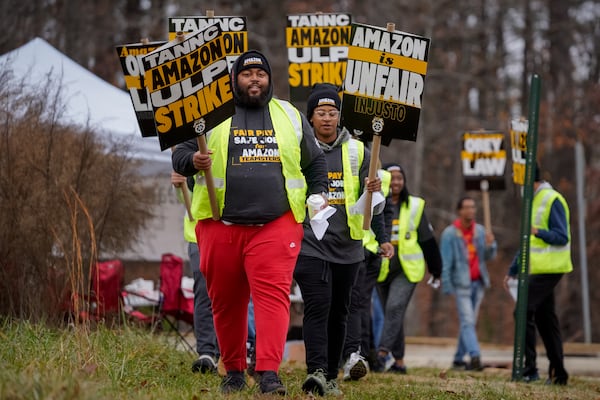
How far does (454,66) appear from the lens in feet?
106

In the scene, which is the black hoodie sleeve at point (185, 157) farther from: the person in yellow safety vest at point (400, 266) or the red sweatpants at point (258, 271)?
the person in yellow safety vest at point (400, 266)

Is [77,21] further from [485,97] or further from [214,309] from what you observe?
[214,309]

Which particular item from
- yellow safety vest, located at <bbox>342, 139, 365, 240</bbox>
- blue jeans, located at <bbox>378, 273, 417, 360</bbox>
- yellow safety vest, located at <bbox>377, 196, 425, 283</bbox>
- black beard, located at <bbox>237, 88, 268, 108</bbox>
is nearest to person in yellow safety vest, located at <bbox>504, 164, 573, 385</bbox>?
yellow safety vest, located at <bbox>377, 196, 425, 283</bbox>

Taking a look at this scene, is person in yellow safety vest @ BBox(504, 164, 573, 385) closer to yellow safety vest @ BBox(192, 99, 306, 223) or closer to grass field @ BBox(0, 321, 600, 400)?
grass field @ BBox(0, 321, 600, 400)

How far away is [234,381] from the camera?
789 centimetres

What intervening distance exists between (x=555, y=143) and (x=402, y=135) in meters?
22.7

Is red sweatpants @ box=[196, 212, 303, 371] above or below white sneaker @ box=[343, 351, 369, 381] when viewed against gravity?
above

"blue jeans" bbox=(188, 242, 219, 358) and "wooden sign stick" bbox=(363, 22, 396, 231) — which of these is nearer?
"wooden sign stick" bbox=(363, 22, 396, 231)

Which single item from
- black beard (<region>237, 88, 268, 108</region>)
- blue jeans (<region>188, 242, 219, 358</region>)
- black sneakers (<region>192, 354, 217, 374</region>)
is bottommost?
black sneakers (<region>192, 354, 217, 374</region>)

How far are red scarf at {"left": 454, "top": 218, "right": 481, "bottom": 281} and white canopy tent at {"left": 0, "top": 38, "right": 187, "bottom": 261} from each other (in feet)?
11.8

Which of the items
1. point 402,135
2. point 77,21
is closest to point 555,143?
point 77,21

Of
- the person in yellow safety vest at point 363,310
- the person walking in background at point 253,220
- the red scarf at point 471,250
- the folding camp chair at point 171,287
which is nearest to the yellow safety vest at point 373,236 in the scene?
the person in yellow safety vest at point 363,310

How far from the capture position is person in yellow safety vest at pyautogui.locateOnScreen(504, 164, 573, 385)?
1157 cm

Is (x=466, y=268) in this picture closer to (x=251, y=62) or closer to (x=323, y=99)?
(x=323, y=99)
